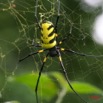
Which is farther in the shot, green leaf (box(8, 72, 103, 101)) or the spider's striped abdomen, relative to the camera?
the spider's striped abdomen

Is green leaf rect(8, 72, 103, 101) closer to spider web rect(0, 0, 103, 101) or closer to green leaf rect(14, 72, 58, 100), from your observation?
green leaf rect(14, 72, 58, 100)

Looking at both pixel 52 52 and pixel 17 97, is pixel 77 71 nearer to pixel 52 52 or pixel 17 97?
pixel 52 52

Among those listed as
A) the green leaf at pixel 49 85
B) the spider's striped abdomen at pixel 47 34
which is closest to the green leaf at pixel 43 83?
the green leaf at pixel 49 85

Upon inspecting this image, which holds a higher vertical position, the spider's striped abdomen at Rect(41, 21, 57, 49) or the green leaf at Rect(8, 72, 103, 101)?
the spider's striped abdomen at Rect(41, 21, 57, 49)

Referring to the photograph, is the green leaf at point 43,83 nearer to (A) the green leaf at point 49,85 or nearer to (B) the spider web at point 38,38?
(A) the green leaf at point 49,85

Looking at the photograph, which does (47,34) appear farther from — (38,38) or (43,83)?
(38,38)

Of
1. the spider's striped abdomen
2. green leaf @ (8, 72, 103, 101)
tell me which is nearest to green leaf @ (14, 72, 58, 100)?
green leaf @ (8, 72, 103, 101)

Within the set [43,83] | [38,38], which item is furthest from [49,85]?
[38,38]
